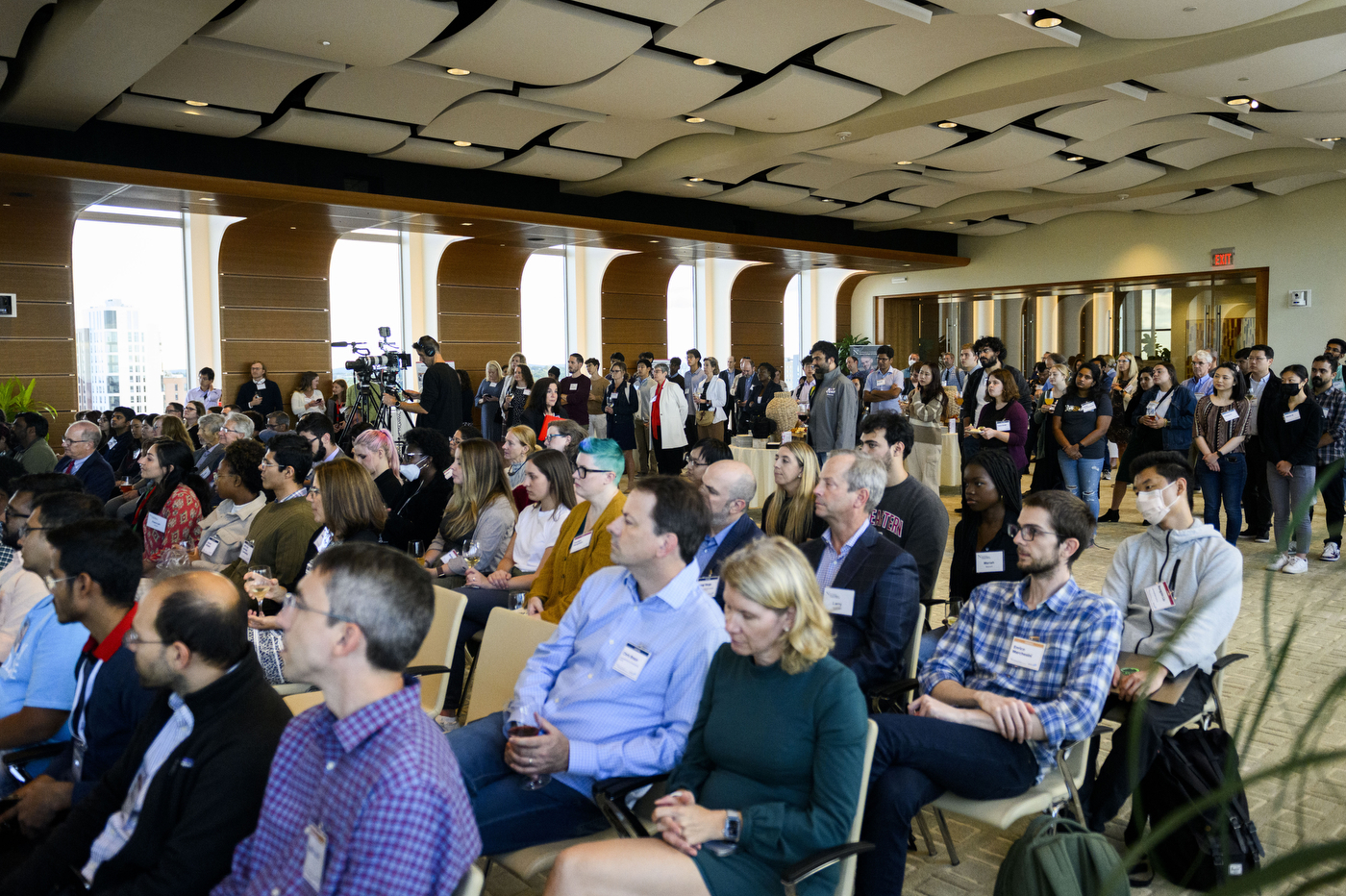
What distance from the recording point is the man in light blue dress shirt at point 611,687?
2240 millimetres

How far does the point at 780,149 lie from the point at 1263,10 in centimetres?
→ 461

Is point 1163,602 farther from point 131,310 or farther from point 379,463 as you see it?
point 131,310

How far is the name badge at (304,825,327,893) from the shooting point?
59.2 inches

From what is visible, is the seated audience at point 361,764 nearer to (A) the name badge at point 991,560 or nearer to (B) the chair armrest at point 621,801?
(B) the chair armrest at point 621,801

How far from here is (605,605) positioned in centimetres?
249

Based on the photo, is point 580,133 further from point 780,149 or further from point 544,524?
point 544,524

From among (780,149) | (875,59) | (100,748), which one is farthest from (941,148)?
(100,748)

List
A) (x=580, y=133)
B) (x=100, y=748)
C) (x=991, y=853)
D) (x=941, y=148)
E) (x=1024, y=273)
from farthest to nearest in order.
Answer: (x=1024, y=273)
(x=941, y=148)
(x=580, y=133)
(x=991, y=853)
(x=100, y=748)

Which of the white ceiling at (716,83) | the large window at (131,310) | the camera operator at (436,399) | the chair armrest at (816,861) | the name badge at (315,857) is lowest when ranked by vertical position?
the chair armrest at (816,861)

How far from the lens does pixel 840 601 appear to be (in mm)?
2895

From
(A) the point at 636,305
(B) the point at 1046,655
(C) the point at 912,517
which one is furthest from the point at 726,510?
(A) the point at 636,305

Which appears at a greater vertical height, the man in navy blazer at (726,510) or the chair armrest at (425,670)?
the man in navy blazer at (726,510)

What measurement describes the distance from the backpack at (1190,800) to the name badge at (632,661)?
4.76 feet

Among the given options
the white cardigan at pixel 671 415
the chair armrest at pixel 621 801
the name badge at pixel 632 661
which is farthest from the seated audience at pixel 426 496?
the white cardigan at pixel 671 415
